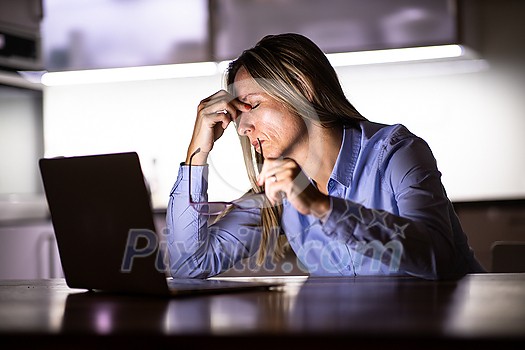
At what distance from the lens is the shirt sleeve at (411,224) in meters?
1.37

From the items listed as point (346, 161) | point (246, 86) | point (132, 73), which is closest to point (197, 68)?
point (132, 73)

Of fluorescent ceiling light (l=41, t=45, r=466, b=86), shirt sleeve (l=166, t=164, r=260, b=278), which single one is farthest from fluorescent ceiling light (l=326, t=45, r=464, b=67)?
shirt sleeve (l=166, t=164, r=260, b=278)

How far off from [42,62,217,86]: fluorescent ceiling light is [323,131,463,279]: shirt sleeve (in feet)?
7.47

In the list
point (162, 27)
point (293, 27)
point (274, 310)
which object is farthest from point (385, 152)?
point (162, 27)

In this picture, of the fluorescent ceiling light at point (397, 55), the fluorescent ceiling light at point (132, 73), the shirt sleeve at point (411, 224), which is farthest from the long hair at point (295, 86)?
the fluorescent ceiling light at point (132, 73)

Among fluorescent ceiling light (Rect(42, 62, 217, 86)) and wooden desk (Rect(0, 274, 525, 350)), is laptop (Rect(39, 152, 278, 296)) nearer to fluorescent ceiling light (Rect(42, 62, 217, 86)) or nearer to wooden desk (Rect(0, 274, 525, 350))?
wooden desk (Rect(0, 274, 525, 350))

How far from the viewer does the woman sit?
1613mm

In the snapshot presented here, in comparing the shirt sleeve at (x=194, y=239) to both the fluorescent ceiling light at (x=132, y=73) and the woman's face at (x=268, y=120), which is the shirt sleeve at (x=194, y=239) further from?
the fluorescent ceiling light at (x=132, y=73)

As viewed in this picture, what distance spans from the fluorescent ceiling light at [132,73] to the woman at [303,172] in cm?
180

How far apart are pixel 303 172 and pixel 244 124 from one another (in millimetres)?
493

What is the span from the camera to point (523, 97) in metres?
3.68

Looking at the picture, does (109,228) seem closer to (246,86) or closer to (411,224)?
(411,224)

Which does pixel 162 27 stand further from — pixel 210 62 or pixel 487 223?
pixel 487 223

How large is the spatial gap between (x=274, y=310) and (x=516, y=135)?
9.77 ft
